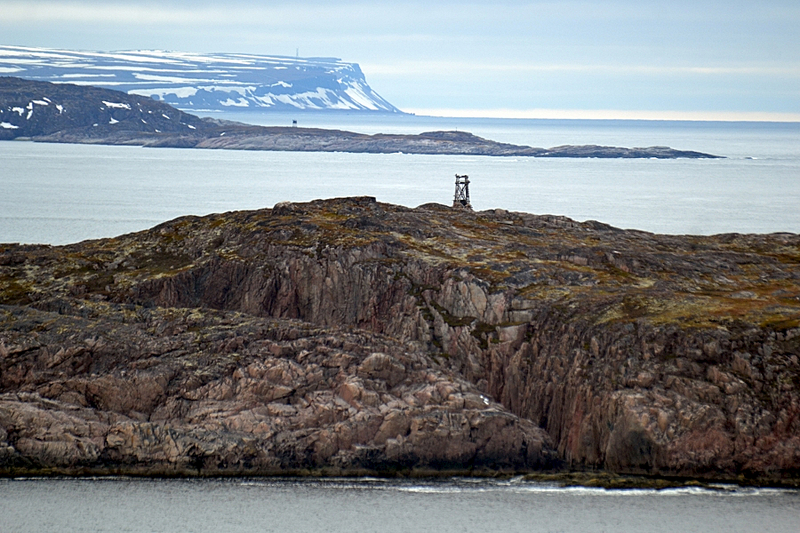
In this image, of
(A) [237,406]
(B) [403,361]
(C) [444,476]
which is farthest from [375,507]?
(B) [403,361]

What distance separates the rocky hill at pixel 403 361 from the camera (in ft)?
154

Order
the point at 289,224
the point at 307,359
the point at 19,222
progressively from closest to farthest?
the point at 307,359, the point at 289,224, the point at 19,222

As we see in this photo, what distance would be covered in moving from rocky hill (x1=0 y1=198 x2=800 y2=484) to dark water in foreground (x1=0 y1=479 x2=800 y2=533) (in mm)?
1479

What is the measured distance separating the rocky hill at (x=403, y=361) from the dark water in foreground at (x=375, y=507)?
1479 millimetres

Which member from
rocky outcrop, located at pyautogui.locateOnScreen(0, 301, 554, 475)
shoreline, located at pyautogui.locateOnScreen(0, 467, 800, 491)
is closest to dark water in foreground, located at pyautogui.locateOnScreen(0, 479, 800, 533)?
shoreline, located at pyautogui.locateOnScreen(0, 467, 800, 491)

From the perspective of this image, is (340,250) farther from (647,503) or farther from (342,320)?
(647,503)

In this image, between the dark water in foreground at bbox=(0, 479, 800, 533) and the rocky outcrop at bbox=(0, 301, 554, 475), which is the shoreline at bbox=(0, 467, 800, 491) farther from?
the dark water in foreground at bbox=(0, 479, 800, 533)

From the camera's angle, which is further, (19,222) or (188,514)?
(19,222)

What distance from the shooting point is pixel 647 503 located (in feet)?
145

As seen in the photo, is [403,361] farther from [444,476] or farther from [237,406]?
[237,406]

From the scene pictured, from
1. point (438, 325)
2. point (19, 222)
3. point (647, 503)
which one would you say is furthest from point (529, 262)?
point (19, 222)

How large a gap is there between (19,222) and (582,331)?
311 feet

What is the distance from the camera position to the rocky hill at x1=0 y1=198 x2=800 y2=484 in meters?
46.9

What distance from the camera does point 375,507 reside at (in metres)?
43.9
